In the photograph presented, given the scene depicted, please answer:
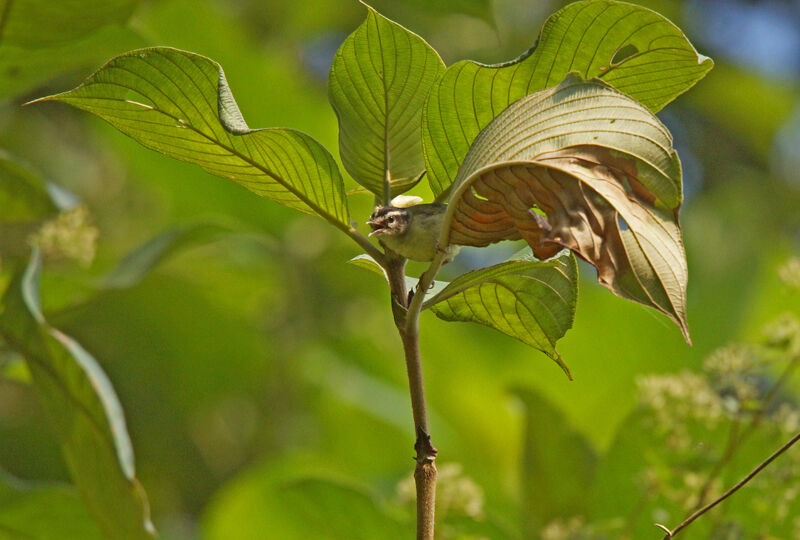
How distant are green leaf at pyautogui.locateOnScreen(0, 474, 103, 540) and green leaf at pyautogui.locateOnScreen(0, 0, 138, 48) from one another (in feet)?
1.24

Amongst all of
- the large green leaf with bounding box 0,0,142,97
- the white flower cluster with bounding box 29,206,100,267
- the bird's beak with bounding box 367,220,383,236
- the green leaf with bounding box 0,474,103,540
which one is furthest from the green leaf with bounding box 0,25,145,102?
the bird's beak with bounding box 367,220,383,236

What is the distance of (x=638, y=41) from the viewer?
1.36ft

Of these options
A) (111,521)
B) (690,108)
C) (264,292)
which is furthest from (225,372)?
(690,108)

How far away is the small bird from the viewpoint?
0.38 metres

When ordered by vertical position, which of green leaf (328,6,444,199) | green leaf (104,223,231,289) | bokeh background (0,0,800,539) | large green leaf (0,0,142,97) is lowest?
bokeh background (0,0,800,539)

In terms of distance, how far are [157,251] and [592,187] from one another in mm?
571

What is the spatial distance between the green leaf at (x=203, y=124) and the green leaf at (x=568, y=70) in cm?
6

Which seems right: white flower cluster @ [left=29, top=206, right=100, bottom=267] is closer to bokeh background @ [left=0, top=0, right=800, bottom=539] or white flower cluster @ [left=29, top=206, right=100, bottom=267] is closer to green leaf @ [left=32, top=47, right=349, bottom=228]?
bokeh background @ [left=0, top=0, right=800, bottom=539]

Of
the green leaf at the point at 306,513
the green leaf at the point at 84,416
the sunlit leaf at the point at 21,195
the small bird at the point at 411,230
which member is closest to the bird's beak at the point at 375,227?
the small bird at the point at 411,230

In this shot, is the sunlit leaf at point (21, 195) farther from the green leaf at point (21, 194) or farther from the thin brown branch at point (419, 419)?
the thin brown branch at point (419, 419)

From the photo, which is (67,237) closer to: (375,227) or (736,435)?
(375,227)

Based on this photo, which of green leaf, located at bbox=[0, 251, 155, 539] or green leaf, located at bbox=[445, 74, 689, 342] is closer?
green leaf, located at bbox=[445, 74, 689, 342]

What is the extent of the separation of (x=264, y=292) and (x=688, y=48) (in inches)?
48.7

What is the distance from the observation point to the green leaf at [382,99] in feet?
1.45
